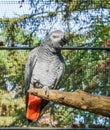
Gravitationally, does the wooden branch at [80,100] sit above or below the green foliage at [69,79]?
above

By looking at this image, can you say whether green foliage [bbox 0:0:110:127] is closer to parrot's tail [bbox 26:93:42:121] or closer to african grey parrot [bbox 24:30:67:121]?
african grey parrot [bbox 24:30:67:121]

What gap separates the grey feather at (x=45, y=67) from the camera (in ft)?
5.42

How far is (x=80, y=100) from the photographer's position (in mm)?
1199

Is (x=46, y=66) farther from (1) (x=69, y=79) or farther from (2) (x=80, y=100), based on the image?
(2) (x=80, y=100)

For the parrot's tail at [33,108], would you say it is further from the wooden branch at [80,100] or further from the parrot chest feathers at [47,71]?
the wooden branch at [80,100]

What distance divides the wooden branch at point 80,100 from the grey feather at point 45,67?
0.43 meters

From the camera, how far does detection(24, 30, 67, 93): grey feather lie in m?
1.65

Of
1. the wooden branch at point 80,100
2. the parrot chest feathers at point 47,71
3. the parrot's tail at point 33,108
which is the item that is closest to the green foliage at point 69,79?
the parrot chest feathers at point 47,71

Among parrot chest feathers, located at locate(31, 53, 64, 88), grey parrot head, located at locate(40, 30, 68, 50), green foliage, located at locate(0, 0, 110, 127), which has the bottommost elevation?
green foliage, located at locate(0, 0, 110, 127)

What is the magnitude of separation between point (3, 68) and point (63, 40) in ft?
1.85

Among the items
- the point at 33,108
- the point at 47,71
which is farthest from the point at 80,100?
the point at 47,71

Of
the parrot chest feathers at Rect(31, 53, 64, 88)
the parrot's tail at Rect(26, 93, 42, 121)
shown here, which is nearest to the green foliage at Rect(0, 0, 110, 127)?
the parrot chest feathers at Rect(31, 53, 64, 88)

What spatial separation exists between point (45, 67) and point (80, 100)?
0.51 meters

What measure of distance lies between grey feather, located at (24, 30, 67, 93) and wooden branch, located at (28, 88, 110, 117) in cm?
43
